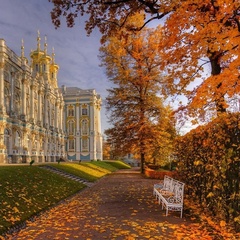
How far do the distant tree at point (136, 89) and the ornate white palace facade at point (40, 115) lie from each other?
47.5 ft

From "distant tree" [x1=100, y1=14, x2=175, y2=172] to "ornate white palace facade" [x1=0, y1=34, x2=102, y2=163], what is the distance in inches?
569

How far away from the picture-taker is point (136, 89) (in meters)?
26.2

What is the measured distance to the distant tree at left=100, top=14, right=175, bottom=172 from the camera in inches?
973

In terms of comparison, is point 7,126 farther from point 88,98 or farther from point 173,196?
point 88,98

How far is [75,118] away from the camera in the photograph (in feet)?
236

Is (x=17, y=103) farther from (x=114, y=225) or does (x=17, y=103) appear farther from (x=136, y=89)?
(x=114, y=225)

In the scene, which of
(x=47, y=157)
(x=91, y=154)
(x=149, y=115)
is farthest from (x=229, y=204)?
(x=91, y=154)

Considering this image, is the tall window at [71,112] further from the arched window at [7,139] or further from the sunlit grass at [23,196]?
the sunlit grass at [23,196]

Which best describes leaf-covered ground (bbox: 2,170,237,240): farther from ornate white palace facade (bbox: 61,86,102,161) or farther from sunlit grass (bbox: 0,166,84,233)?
ornate white palace facade (bbox: 61,86,102,161)

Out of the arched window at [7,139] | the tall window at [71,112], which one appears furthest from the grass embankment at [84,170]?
the tall window at [71,112]

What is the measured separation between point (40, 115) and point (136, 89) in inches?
1043

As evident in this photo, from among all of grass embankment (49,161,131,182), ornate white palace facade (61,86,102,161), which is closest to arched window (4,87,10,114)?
grass embankment (49,161,131,182)

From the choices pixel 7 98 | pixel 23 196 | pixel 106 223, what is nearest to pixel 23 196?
pixel 23 196

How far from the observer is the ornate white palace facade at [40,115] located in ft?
115
